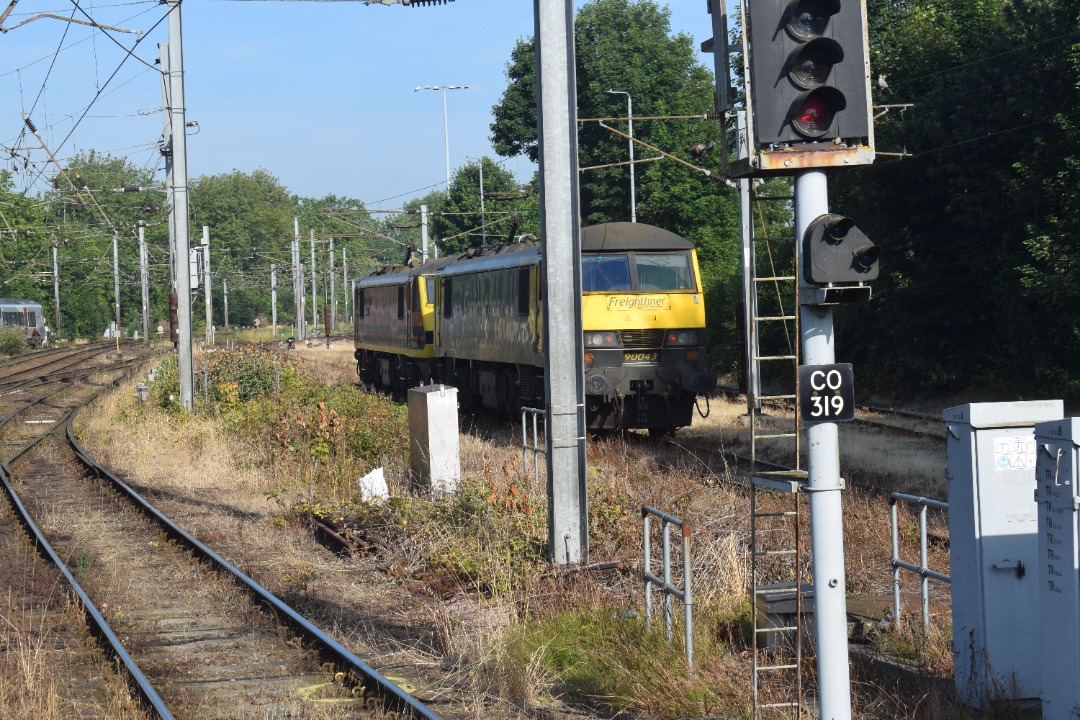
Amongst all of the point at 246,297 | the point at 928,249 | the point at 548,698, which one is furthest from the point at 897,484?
the point at 246,297

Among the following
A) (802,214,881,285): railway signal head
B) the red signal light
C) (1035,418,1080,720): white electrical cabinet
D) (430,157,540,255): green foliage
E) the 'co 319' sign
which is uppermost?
(430,157,540,255): green foliage

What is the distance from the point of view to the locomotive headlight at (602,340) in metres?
17.9

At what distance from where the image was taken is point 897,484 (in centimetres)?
1407

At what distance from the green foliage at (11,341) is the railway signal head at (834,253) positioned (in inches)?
2379

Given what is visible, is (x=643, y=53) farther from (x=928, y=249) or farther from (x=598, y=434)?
(x=598, y=434)

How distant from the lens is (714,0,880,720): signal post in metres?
4.88

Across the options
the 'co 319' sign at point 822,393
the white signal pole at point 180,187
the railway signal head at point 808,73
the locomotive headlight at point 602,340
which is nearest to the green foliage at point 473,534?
the 'co 319' sign at point 822,393

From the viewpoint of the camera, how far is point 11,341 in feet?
197

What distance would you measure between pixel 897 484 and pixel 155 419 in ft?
46.4

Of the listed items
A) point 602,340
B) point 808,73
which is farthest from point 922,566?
point 602,340

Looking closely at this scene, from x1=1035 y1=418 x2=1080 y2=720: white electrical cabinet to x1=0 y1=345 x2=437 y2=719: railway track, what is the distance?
2.94m

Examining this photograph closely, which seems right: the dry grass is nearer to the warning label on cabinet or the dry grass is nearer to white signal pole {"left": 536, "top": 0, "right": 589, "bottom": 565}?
white signal pole {"left": 536, "top": 0, "right": 589, "bottom": 565}

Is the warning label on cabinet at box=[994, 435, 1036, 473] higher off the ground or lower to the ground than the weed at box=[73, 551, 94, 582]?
higher

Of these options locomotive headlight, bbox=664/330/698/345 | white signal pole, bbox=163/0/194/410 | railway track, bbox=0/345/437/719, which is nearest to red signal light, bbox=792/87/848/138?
railway track, bbox=0/345/437/719
